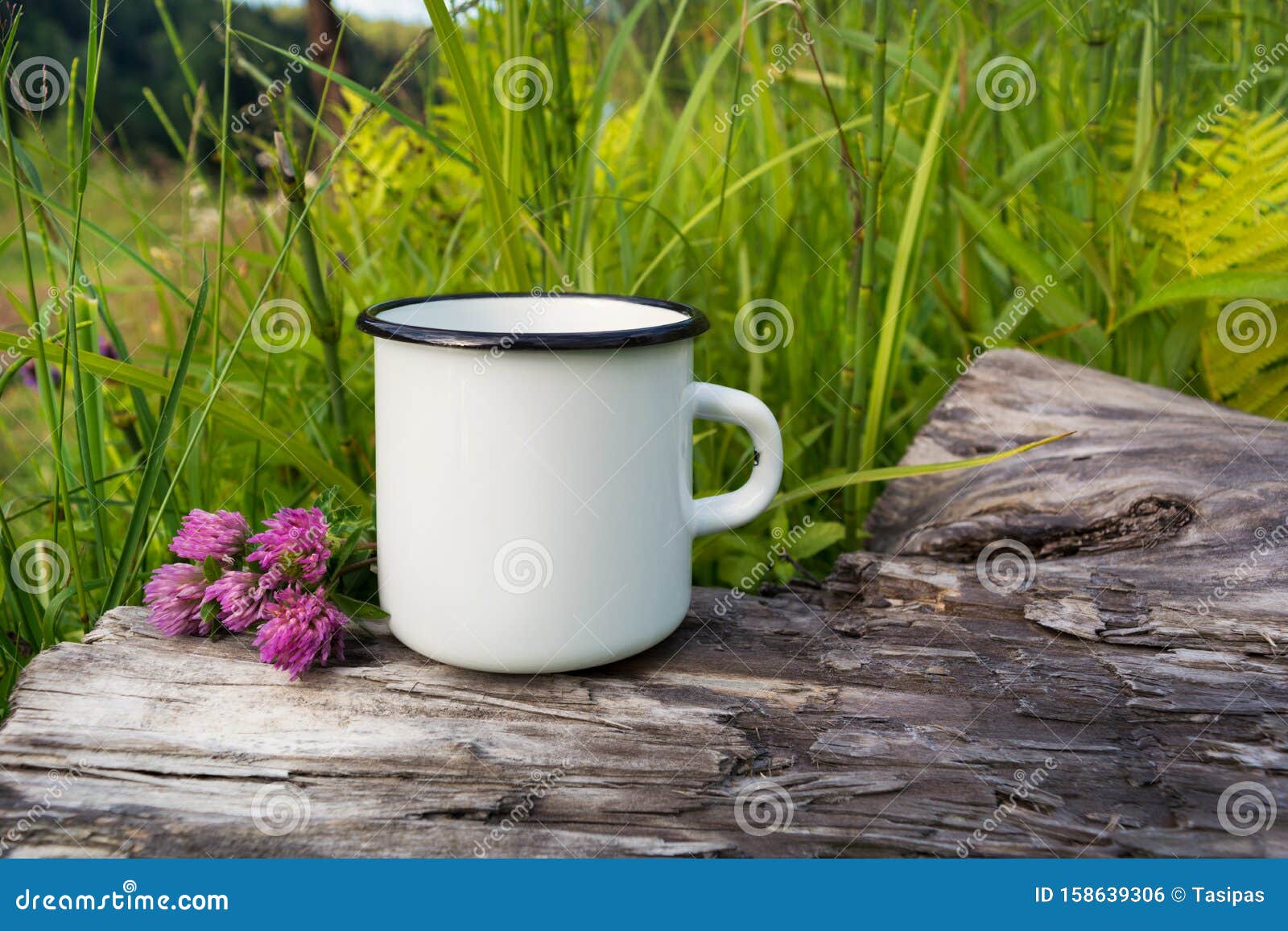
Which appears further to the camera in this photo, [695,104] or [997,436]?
[695,104]

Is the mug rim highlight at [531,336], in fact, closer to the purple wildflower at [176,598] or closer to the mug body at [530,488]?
the mug body at [530,488]

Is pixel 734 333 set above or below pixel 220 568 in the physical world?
above

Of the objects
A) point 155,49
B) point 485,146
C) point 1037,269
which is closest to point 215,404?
point 485,146

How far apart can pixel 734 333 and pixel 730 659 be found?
31.9 inches

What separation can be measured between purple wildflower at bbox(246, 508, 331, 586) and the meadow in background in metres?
0.13

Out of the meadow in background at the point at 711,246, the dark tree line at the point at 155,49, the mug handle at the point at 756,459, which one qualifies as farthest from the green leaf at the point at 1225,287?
the dark tree line at the point at 155,49

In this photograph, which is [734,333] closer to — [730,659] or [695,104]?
[695,104]

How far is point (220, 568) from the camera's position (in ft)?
3.61

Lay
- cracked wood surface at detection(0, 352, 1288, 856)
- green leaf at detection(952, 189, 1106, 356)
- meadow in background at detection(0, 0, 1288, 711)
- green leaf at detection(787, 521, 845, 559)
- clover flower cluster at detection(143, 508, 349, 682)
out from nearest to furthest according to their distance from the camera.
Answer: cracked wood surface at detection(0, 352, 1288, 856), clover flower cluster at detection(143, 508, 349, 682), meadow in background at detection(0, 0, 1288, 711), green leaf at detection(787, 521, 845, 559), green leaf at detection(952, 189, 1106, 356)

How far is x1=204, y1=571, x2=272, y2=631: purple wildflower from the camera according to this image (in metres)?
1.07

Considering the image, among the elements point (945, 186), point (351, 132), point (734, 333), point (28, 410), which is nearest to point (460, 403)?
point (351, 132)

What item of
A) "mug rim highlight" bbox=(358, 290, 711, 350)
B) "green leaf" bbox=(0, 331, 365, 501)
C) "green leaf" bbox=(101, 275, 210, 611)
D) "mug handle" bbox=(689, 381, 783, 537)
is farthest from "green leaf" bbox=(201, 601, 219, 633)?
"mug handle" bbox=(689, 381, 783, 537)

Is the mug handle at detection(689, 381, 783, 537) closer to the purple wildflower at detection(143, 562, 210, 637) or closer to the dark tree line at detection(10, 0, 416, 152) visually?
the purple wildflower at detection(143, 562, 210, 637)

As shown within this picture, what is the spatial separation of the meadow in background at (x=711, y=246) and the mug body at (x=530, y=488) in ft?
0.68
